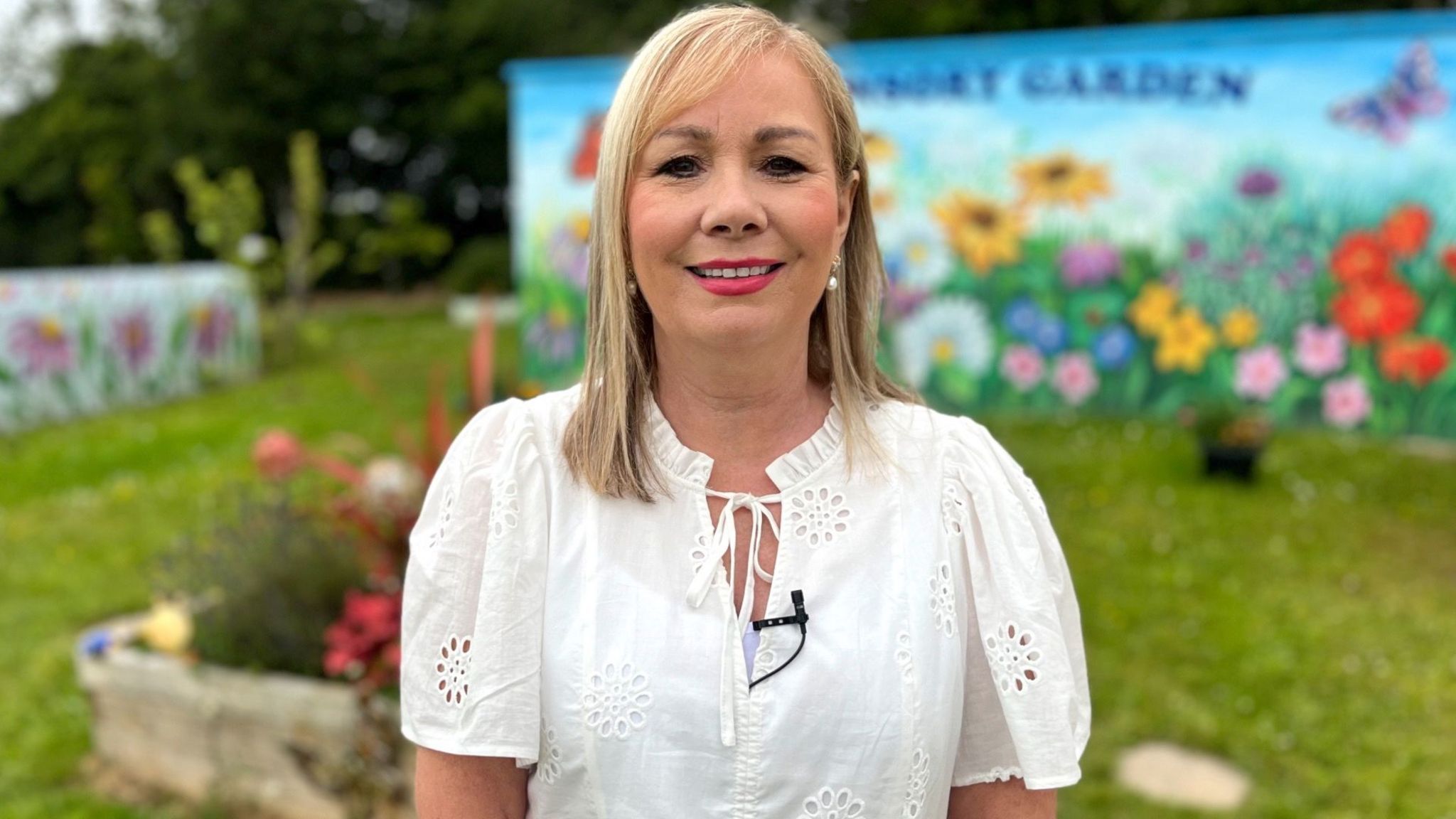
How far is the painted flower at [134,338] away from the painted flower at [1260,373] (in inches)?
374

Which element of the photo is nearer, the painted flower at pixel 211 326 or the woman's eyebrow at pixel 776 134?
the woman's eyebrow at pixel 776 134

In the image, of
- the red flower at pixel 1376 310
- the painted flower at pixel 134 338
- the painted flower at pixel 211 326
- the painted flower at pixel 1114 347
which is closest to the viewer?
the red flower at pixel 1376 310

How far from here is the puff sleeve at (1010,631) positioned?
1.47 meters

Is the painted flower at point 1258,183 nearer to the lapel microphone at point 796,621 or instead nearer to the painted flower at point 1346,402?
the painted flower at point 1346,402

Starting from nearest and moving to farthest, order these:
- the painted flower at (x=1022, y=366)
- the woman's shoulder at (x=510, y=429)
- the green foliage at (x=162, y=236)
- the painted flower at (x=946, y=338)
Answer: the woman's shoulder at (x=510, y=429) → the painted flower at (x=1022, y=366) → the painted flower at (x=946, y=338) → the green foliage at (x=162, y=236)

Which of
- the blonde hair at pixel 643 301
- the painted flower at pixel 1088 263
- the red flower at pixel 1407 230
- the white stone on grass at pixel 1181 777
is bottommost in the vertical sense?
the white stone on grass at pixel 1181 777

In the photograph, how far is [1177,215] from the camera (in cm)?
797

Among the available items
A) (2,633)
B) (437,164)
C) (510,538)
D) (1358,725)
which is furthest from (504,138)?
(510,538)

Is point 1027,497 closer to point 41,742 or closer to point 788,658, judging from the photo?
point 788,658

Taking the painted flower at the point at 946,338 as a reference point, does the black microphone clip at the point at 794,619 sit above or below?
above

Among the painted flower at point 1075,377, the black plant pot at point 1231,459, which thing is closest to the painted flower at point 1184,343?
the painted flower at point 1075,377

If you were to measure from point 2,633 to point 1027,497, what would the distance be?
17.0 ft

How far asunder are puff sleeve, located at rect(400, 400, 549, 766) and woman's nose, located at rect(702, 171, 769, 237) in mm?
380

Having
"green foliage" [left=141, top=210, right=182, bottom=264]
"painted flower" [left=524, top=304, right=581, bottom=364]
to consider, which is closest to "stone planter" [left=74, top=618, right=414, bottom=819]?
"painted flower" [left=524, top=304, right=581, bottom=364]
